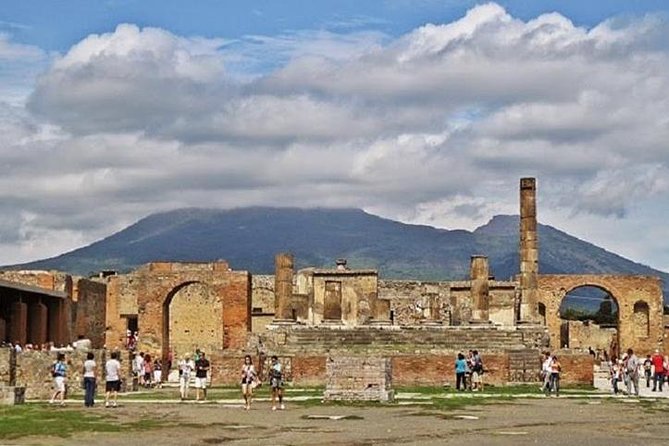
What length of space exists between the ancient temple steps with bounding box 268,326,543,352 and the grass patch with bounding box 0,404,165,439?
16.2 meters

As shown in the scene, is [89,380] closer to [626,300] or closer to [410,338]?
[410,338]

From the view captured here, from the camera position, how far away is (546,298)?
2458 inches

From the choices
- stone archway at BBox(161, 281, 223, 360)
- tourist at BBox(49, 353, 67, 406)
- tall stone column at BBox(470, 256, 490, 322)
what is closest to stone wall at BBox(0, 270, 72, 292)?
stone archway at BBox(161, 281, 223, 360)

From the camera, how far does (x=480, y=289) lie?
47500mm

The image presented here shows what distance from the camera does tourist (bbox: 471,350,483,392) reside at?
33.1 meters

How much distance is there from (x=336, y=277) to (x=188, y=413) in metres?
27.6

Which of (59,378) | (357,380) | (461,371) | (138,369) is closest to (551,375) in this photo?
(461,371)

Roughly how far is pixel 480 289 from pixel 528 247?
2.45m

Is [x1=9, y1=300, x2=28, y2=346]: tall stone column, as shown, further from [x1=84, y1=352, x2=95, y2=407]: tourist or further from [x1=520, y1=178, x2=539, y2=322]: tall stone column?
[x1=520, y1=178, x2=539, y2=322]: tall stone column

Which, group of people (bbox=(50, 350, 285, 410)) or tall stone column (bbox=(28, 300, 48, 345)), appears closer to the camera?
group of people (bbox=(50, 350, 285, 410))

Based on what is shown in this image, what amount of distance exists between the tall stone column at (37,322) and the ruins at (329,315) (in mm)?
44

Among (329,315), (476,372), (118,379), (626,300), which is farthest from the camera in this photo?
(626,300)

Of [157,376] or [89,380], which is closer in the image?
[89,380]

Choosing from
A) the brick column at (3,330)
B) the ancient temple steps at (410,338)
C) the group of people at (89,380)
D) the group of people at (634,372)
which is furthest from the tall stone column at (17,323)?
the group of people at (634,372)
